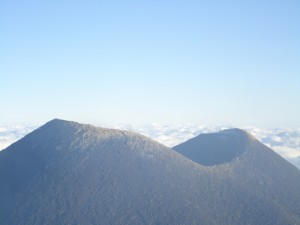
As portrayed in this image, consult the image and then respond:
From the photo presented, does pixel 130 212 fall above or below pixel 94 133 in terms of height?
below

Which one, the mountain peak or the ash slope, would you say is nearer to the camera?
the ash slope

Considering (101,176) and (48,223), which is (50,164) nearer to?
(101,176)

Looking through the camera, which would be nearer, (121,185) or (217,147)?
(121,185)

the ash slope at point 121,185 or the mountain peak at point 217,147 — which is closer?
the ash slope at point 121,185

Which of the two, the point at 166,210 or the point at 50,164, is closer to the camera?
the point at 166,210

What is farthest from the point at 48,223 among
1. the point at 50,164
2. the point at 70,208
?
the point at 50,164

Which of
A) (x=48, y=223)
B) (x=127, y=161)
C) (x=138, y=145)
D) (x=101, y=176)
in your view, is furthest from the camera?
(x=138, y=145)

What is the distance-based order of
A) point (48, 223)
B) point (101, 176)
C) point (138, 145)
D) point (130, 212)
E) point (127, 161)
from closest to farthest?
1. point (48, 223)
2. point (130, 212)
3. point (101, 176)
4. point (127, 161)
5. point (138, 145)

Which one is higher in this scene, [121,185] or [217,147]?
[217,147]
